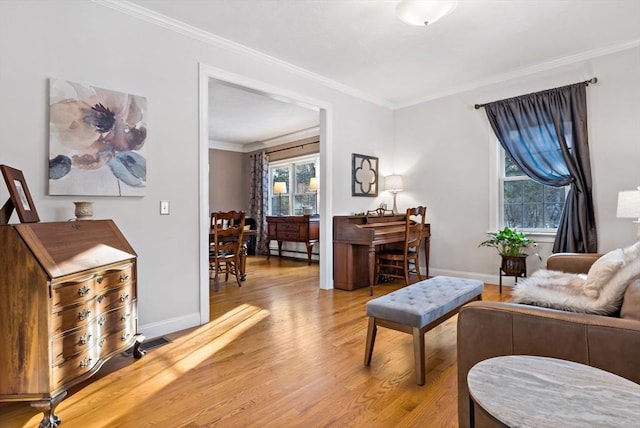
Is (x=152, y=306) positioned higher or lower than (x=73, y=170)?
lower

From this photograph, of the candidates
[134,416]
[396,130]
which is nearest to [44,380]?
[134,416]

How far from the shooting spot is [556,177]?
385cm

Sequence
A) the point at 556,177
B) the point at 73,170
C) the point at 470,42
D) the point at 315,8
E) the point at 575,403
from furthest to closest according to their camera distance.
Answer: the point at 556,177 → the point at 470,42 → the point at 315,8 → the point at 73,170 → the point at 575,403

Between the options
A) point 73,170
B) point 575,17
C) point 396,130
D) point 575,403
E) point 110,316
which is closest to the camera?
point 575,403

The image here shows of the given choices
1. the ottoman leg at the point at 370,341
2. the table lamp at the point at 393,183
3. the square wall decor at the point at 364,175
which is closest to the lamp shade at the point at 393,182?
the table lamp at the point at 393,183

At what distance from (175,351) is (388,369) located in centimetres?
151

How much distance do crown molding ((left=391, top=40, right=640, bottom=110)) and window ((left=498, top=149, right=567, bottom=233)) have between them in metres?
0.87

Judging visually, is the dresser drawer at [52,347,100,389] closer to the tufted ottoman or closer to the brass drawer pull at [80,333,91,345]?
the brass drawer pull at [80,333,91,345]

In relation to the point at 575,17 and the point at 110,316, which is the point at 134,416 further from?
the point at 575,17

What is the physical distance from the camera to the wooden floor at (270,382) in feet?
5.55

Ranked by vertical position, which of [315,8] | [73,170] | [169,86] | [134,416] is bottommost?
[134,416]

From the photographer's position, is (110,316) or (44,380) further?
(110,316)

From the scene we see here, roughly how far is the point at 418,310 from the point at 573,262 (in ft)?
4.83

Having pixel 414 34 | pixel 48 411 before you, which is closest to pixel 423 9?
pixel 414 34
